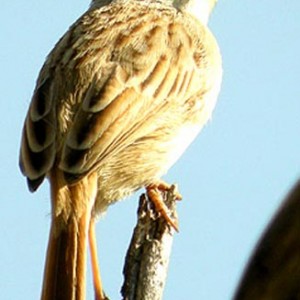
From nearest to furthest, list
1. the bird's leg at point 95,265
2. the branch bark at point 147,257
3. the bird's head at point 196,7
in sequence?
the branch bark at point 147,257
the bird's leg at point 95,265
the bird's head at point 196,7

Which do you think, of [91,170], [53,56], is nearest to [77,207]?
[91,170]

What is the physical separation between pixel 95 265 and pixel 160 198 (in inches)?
17.8

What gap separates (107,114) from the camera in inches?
146

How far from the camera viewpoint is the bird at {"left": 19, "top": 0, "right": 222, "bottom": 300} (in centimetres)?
331

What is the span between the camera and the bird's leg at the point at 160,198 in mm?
3292

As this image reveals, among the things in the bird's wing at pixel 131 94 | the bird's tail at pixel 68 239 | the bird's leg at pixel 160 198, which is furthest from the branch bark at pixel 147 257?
the bird's wing at pixel 131 94

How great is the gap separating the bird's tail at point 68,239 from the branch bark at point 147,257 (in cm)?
22

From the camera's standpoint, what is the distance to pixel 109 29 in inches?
181

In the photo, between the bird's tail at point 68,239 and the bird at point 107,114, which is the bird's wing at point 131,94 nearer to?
the bird at point 107,114

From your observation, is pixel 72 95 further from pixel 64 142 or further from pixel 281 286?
pixel 281 286

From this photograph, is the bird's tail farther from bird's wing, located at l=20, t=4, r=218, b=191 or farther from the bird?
bird's wing, located at l=20, t=4, r=218, b=191

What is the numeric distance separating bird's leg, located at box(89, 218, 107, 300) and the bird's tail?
0.17 m

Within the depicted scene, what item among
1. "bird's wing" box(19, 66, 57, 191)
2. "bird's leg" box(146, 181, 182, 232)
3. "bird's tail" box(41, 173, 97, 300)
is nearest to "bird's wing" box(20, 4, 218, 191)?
"bird's wing" box(19, 66, 57, 191)

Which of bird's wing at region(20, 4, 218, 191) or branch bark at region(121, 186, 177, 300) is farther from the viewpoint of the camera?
bird's wing at region(20, 4, 218, 191)
